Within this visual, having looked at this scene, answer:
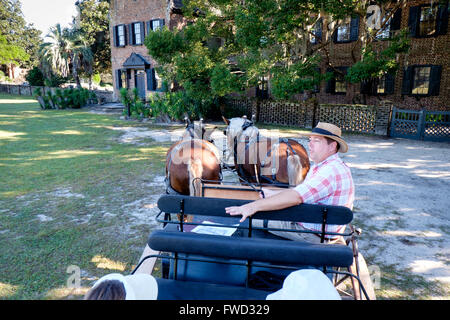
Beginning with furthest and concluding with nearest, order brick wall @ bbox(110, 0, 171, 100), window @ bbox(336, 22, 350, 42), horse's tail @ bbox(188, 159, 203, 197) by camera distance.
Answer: brick wall @ bbox(110, 0, 171, 100)
window @ bbox(336, 22, 350, 42)
horse's tail @ bbox(188, 159, 203, 197)

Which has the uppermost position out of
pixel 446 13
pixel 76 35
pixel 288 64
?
pixel 76 35

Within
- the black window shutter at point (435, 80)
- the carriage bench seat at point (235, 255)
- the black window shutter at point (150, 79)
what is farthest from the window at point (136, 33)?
the carriage bench seat at point (235, 255)

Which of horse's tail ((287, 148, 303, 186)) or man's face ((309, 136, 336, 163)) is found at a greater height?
man's face ((309, 136, 336, 163))

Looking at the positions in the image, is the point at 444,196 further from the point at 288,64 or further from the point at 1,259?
the point at 288,64

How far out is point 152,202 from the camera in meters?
6.55

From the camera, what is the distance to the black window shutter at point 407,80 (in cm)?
1762

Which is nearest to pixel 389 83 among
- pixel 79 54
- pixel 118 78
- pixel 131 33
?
pixel 131 33

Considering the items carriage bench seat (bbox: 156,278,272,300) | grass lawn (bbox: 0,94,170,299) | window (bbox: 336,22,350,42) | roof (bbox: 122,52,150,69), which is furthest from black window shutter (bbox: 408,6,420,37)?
carriage bench seat (bbox: 156,278,272,300)

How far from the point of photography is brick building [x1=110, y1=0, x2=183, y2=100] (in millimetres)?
22812

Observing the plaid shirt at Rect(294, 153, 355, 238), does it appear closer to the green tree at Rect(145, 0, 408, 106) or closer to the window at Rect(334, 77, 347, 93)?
the green tree at Rect(145, 0, 408, 106)

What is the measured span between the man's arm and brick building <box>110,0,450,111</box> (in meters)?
15.2

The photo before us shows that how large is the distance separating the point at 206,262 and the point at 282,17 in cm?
1229
